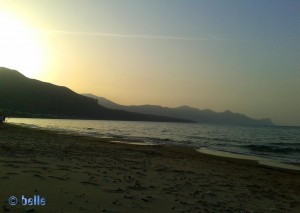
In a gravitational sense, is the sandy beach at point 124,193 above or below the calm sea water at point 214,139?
above

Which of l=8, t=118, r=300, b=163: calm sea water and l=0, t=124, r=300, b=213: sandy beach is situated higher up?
l=0, t=124, r=300, b=213: sandy beach

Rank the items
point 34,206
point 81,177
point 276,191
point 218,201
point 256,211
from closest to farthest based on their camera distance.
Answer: point 34,206
point 256,211
point 218,201
point 81,177
point 276,191

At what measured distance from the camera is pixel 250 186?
45.8ft

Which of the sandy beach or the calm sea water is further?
the calm sea water

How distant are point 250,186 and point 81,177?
7919 millimetres

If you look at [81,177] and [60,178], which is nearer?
[60,178]

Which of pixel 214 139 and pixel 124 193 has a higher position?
pixel 124 193

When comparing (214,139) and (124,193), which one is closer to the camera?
(124,193)

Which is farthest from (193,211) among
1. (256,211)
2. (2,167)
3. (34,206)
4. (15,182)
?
(2,167)

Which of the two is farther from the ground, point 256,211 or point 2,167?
point 2,167

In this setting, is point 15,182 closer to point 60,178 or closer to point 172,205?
point 60,178

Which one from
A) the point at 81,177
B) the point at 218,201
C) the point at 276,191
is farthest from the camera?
the point at 276,191

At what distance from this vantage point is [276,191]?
13.5 metres

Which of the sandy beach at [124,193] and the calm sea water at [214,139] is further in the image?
the calm sea water at [214,139]
